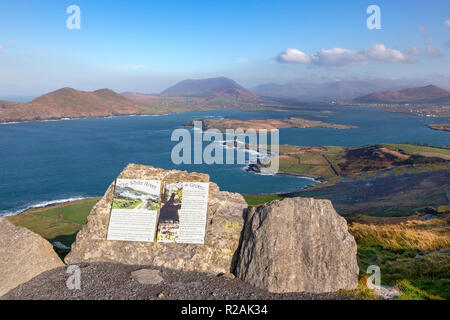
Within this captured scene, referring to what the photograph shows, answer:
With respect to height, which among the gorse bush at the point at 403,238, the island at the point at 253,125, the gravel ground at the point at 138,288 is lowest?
the gorse bush at the point at 403,238

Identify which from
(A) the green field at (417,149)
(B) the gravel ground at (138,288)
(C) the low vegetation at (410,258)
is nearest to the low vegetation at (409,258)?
(C) the low vegetation at (410,258)

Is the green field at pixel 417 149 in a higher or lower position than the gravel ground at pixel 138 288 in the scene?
lower

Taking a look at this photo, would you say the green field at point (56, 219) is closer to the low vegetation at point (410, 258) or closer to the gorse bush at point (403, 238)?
the gorse bush at point (403, 238)

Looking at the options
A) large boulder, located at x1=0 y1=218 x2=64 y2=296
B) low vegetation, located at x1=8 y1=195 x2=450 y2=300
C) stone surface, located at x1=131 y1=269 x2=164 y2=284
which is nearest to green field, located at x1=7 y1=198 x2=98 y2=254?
large boulder, located at x1=0 y1=218 x2=64 y2=296

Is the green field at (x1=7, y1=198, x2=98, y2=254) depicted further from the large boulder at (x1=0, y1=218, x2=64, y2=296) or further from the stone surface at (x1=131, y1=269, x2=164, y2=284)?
the stone surface at (x1=131, y1=269, x2=164, y2=284)

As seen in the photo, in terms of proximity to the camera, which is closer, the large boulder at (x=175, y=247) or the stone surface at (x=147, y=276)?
the stone surface at (x=147, y=276)

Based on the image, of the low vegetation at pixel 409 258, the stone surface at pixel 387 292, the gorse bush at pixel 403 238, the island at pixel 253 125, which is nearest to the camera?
the stone surface at pixel 387 292
